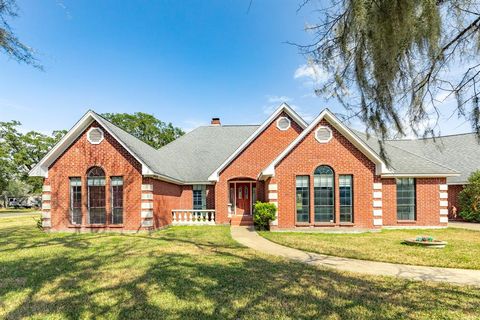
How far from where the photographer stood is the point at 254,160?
1958cm

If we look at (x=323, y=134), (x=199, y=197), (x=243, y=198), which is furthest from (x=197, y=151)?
(x=323, y=134)

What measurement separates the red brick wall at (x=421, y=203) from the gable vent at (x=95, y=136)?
52.1 feet

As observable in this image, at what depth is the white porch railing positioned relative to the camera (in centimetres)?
1955

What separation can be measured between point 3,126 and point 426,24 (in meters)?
59.4

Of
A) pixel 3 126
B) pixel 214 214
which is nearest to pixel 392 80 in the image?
pixel 214 214

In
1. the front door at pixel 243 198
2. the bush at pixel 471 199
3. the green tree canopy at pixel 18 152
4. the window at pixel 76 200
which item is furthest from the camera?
the green tree canopy at pixel 18 152

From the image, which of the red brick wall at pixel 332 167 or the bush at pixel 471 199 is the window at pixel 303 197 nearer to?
the red brick wall at pixel 332 167

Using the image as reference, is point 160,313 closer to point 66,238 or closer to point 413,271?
point 413,271

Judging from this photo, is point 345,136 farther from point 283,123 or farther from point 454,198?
point 454,198

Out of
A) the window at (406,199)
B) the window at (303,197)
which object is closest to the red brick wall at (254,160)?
the window at (303,197)

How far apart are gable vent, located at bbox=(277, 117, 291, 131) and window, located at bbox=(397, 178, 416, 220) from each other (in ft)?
24.0

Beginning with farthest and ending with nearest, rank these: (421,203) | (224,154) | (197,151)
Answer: (197,151), (224,154), (421,203)

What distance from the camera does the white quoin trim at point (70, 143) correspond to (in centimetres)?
1538

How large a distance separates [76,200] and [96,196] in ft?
3.58
